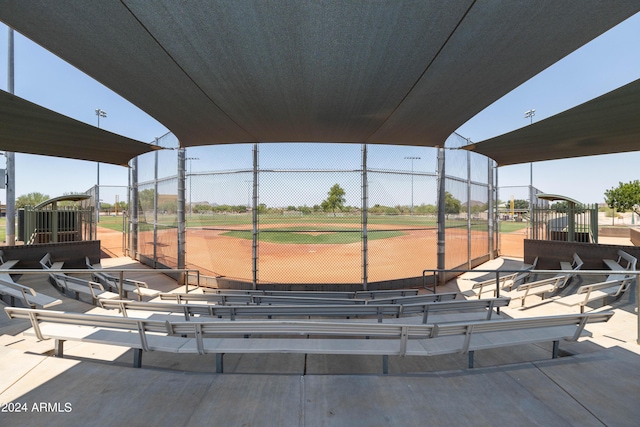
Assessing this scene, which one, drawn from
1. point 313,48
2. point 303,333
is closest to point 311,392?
→ point 303,333

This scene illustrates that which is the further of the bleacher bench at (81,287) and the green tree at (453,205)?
the green tree at (453,205)

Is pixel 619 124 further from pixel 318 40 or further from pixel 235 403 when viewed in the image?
pixel 235 403

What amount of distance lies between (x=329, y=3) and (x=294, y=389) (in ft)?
12.5

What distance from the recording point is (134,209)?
13.9 m

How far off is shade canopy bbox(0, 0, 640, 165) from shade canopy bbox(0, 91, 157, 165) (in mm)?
1849

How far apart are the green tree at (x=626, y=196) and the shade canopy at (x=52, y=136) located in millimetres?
48456

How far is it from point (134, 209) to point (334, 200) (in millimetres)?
9768

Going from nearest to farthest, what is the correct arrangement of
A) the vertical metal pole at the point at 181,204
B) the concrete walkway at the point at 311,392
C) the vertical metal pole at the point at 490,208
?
the concrete walkway at the point at 311,392 → the vertical metal pole at the point at 181,204 → the vertical metal pole at the point at 490,208

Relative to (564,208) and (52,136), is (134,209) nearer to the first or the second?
(52,136)

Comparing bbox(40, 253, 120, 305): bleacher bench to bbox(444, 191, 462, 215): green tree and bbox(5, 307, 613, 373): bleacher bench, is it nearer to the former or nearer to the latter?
bbox(5, 307, 613, 373): bleacher bench

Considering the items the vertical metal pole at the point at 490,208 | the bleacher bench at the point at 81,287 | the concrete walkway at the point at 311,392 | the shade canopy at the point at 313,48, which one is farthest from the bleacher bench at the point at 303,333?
the vertical metal pole at the point at 490,208

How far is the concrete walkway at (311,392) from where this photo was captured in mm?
2469

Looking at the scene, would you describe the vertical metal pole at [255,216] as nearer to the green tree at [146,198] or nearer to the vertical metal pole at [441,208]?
the vertical metal pole at [441,208]

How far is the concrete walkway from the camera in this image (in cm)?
247
